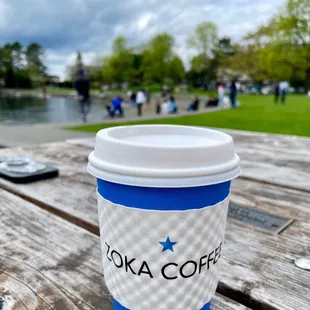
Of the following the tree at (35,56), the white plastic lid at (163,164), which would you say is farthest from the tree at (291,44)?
the tree at (35,56)

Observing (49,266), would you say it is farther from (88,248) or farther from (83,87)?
(83,87)

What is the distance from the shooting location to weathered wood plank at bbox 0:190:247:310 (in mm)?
1002

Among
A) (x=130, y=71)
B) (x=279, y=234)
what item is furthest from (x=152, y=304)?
(x=130, y=71)

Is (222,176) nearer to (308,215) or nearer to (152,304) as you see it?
(152,304)

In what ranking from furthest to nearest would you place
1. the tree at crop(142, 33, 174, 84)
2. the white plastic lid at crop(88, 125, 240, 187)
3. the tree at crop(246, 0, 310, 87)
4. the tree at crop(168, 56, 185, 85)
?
the tree at crop(168, 56, 185, 85), the tree at crop(142, 33, 174, 84), the tree at crop(246, 0, 310, 87), the white plastic lid at crop(88, 125, 240, 187)

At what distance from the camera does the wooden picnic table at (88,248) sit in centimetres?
103

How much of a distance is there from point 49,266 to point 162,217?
25.7 inches

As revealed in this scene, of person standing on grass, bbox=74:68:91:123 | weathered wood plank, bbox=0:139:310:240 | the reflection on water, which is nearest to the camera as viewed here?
weathered wood plank, bbox=0:139:310:240

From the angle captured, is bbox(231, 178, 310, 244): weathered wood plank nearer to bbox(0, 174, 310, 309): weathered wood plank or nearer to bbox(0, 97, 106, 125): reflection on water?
bbox(0, 174, 310, 309): weathered wood plank

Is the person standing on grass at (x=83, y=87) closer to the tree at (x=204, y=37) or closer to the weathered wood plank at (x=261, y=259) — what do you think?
the weathered wood plank at (x=261, y=259)

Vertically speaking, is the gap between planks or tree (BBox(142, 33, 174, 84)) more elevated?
tree (BBox(142, 33, 174, 84))

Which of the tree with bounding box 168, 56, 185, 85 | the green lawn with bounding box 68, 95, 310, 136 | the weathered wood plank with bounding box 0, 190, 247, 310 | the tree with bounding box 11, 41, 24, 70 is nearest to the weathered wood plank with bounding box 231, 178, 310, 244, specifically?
the weathered wood plank with bounding box 0, 190, 247, 310

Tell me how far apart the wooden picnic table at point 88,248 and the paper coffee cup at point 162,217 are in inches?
8.5

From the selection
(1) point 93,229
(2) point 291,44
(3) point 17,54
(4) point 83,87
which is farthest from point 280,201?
(3) point 17,54
